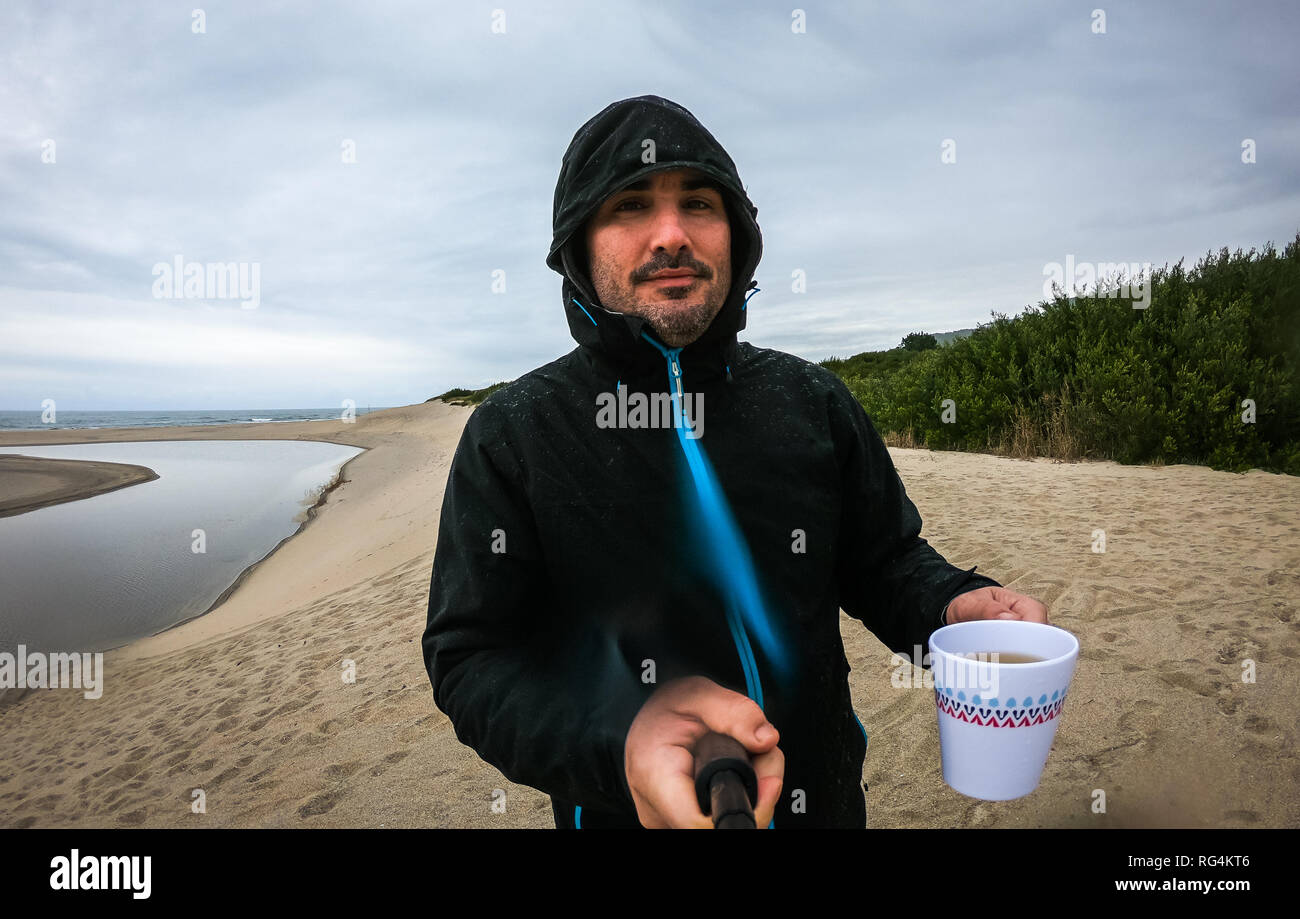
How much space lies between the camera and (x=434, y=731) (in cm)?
481

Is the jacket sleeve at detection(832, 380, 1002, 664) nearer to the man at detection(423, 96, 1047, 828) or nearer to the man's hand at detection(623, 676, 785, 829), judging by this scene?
the man at detection(423, 96, 1047, 828)

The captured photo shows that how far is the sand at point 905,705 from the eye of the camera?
3.61 m

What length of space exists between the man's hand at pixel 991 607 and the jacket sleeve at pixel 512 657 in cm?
67

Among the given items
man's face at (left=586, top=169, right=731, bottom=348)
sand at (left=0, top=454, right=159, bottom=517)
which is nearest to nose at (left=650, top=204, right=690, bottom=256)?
man's face at (left=586, top=169, right=731, bottom=348)

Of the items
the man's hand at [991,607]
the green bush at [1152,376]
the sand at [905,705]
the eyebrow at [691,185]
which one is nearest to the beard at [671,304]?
the eyebrow at [691,185]

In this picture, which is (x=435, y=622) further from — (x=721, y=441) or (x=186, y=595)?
(x=186, y=595)

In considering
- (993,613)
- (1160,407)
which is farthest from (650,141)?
(1160,407)

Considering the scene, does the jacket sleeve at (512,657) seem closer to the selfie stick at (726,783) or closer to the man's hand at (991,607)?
the selfie stick at (726,783)

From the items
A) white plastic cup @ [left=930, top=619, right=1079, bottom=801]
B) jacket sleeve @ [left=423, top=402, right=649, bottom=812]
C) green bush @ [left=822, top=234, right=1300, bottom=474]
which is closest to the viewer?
jacket sleeve @ [left=423, top=402, right=649, bottom=812]

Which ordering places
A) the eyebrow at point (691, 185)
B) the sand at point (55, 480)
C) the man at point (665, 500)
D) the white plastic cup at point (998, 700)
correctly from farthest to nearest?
the sand at point (55, 480) < the eyebrow at point (691, 185) < the man at point (665, 500) < the white plastic cup at point (998, 700)

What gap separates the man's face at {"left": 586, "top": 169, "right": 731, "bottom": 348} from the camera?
1483mm

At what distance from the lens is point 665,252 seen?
1483mm

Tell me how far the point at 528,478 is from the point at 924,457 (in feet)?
43.7

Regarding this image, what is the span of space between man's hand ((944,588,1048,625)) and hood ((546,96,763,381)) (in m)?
0.68
